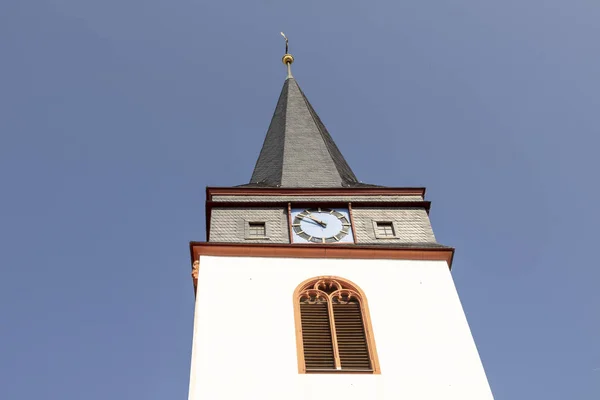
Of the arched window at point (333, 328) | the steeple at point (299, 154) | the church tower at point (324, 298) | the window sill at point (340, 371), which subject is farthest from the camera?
the steeple at point (299, 154)

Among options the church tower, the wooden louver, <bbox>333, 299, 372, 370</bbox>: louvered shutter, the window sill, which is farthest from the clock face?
the window sill

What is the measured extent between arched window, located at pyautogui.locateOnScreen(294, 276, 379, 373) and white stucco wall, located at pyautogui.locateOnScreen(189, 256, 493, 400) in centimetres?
17

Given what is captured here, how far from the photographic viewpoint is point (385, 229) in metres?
22.9

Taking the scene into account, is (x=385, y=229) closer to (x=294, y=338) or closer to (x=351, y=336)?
(x=351, y=336)

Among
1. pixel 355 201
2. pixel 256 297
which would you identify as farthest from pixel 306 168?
pixel 256 297

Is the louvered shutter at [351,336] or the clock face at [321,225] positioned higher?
the clock face at [321,225]

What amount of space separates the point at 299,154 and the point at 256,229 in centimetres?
489

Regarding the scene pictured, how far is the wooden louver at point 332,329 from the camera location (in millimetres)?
18625

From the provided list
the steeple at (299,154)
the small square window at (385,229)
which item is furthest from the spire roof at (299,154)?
the small square window at (385,229)

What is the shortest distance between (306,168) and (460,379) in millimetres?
9106

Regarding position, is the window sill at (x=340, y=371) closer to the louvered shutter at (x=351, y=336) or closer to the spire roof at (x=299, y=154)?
the louvered shutter at (x=351, y=336)

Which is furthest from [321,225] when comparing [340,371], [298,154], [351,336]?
[340,371]

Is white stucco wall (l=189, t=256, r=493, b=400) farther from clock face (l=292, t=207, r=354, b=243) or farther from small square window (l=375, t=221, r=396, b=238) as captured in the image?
small square window (l=375, t=221, r=396, b=238)

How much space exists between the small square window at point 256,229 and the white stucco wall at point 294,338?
107 cm
